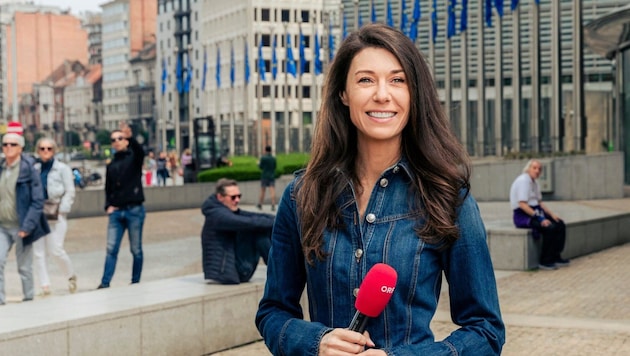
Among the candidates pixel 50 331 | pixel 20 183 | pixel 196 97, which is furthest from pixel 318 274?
pixel 196 97

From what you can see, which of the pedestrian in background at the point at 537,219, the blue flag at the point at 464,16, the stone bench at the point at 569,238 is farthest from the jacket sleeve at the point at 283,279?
the blue flag at the point at 464,16

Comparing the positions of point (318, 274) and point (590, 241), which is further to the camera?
Answer: point (590, 241)

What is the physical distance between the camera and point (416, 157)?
2.92 metres

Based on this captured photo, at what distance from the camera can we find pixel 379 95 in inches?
113

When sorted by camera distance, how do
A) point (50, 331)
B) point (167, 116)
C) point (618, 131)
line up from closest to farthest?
point (50, 331)
point (618, 131)
point (167, 116)

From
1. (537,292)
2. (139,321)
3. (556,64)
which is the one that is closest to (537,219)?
(537,292)

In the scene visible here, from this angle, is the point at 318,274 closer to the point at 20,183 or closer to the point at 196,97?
the point at 20,183

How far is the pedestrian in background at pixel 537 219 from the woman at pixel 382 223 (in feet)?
45.1

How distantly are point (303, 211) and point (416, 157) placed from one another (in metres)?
0.29

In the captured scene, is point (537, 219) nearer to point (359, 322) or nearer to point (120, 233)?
point (120, 233)

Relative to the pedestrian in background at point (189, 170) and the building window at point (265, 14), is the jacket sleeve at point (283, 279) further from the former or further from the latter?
the building window at point (265, 14)

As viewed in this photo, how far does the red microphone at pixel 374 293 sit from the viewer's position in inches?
103

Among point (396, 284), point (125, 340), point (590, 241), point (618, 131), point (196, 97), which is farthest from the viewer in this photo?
point (196, 97)

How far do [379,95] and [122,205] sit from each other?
11.2 meters
